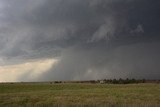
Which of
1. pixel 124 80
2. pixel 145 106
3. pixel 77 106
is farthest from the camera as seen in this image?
pixel 124 80

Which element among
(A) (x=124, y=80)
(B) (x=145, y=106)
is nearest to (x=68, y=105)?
(B) (x=145, y=106)

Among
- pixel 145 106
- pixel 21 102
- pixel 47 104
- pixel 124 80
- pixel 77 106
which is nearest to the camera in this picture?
pixel 145 106

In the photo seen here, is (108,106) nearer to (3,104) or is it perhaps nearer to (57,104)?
(57,104)

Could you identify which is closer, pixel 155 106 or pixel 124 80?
pixel 155 106

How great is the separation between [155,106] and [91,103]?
718 cm

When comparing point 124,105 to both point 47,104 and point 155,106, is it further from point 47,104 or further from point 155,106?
point 47,104

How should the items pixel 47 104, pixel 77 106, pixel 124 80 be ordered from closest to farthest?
pixel 77 106 < pixel 47 104 < pixel 124 80

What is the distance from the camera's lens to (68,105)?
34156 mm

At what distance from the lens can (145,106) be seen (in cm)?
3102

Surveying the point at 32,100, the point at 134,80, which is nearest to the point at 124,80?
the point at 134,80

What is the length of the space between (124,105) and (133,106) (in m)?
1.30

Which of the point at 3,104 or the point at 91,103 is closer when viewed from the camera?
the point at 91,103

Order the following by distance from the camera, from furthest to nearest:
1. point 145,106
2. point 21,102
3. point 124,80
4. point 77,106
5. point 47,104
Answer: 1. point 124,80
2. point 21,102
3. point 47,104
4. point 77,106
5. point 145,106

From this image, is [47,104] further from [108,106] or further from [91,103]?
[108,106]
